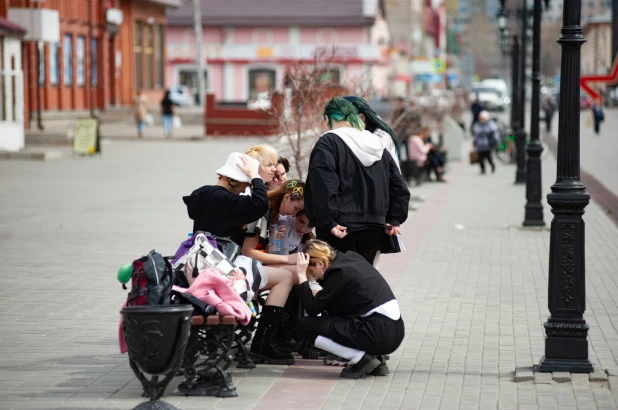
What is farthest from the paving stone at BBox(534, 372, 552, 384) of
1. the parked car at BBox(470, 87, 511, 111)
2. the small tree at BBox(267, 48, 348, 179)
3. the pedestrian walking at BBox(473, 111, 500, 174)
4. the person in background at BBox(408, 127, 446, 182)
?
the parked car at BBox(470, 87, 511, 111)

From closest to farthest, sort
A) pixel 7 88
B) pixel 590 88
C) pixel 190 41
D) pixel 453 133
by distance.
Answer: pixel 590 88, pixel 7 88, pixel 453 133, pixel 190 41

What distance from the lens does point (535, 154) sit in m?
16.2

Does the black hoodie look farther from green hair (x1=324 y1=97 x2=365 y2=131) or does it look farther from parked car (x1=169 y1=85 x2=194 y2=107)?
parked car (x1=169 y1=85 x2=194 y2=107)

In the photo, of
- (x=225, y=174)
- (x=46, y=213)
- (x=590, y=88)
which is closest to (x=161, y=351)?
(x=225, y=174)

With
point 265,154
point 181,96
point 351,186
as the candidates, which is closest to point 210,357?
point 351,186

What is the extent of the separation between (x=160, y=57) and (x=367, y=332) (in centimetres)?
5831

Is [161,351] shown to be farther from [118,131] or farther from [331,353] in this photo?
[118,131]

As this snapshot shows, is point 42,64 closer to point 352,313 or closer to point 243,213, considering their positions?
point 243,213

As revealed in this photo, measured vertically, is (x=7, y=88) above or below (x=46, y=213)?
above

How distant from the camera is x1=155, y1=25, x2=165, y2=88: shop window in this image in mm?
63625

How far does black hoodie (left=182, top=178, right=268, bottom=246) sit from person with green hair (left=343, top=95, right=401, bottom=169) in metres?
0.86

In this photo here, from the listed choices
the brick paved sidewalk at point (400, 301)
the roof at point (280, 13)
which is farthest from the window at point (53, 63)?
the roof at point (280, 13)

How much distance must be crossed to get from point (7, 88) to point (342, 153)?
80.5 feet

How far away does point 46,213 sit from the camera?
1638 centimetres
